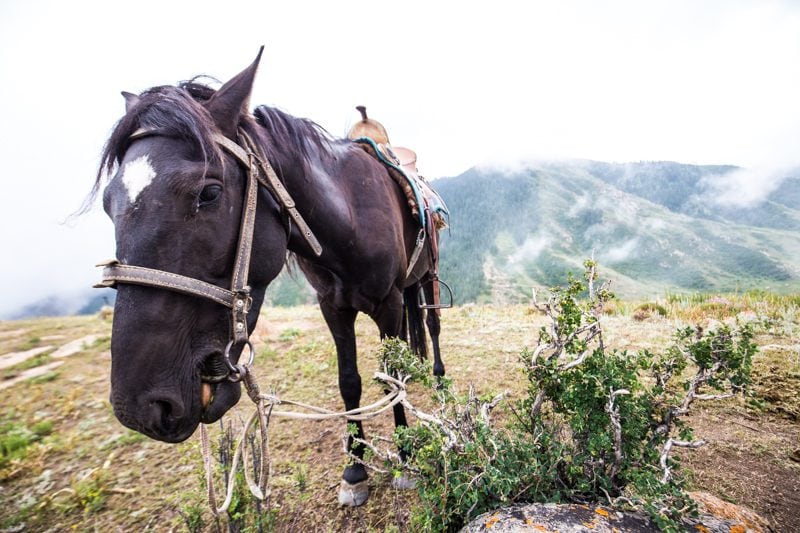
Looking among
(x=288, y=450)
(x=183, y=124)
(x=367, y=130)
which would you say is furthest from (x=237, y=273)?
(x=367, y=130)

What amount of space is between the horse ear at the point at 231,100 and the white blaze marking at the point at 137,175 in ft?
1.26

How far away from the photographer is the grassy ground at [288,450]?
230 cm

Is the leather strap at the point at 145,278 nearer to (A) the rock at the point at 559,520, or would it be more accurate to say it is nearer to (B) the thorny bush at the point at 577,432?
(B) the thorny bush at the point at 577,432

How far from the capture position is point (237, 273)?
1430 millimetres

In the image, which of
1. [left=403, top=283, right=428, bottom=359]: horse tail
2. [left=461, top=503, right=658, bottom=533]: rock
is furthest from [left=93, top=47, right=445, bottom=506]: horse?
[left=403, top=283, right=428, bottom=359]: horse tail

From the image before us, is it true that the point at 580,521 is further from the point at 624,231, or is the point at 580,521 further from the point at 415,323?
the point at 624,231

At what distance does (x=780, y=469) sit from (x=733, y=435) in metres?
0.46

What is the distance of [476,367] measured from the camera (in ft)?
16.2

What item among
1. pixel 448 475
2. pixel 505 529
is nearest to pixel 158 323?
pixel 448 475

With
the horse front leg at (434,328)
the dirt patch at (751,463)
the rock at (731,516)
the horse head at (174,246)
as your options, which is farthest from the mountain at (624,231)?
the horse head at (174,246)

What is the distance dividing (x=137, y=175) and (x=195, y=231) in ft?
1.00

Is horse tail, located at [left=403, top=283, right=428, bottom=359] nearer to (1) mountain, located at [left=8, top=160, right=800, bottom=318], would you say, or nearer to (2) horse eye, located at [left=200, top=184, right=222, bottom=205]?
(2) horse eye, located at [left=200, top=184, right=222, bottom=205]

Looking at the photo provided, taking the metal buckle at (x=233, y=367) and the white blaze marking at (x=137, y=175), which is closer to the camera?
the white blaze marking at (x=137, y=175)

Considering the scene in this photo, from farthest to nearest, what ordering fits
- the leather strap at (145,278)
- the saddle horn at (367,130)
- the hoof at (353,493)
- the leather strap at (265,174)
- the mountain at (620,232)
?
the mountain at (620,232) → the saddle horn at (367,130) → the hoof at (353,493) → the leather strap at (265,174) → the leather strap at (145,278)
